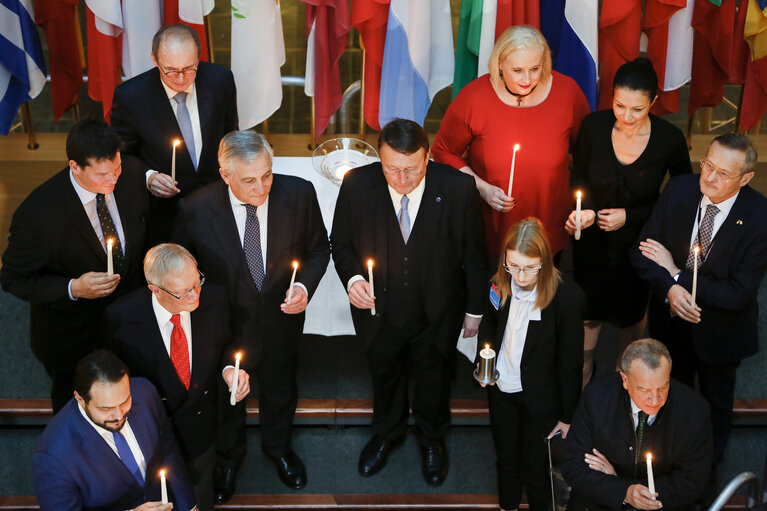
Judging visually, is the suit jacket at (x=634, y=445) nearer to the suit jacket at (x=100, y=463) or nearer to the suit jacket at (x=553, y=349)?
the suit jacket at (x=553, y=349)

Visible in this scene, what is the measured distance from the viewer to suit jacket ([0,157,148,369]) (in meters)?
3.54

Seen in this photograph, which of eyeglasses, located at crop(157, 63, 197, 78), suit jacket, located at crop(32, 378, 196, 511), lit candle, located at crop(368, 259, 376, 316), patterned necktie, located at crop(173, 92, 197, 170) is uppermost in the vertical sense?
eyeglasses, located at crop(157, 63, 197, 78)

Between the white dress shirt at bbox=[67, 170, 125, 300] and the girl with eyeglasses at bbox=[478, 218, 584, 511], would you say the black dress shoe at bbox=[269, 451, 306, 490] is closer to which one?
the girl with eyeglasses at bbox=[478, 218, 584, 511]

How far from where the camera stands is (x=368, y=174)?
149 inches

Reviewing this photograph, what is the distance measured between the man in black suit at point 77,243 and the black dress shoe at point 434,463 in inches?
60.0

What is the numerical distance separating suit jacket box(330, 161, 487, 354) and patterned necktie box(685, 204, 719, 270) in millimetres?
827

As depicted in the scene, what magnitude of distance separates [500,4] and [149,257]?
2.51 meters

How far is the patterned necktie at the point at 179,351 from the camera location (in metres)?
3.49

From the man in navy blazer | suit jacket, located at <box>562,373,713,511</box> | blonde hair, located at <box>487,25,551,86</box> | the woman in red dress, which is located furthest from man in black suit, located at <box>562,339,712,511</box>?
the man in navy blazer

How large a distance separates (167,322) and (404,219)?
99 centimetres

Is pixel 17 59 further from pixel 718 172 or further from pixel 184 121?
pixel 718 172

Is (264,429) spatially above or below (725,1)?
below

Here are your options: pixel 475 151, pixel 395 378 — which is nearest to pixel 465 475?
pixel 395 378

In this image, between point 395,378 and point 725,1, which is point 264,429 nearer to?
point 395,378
